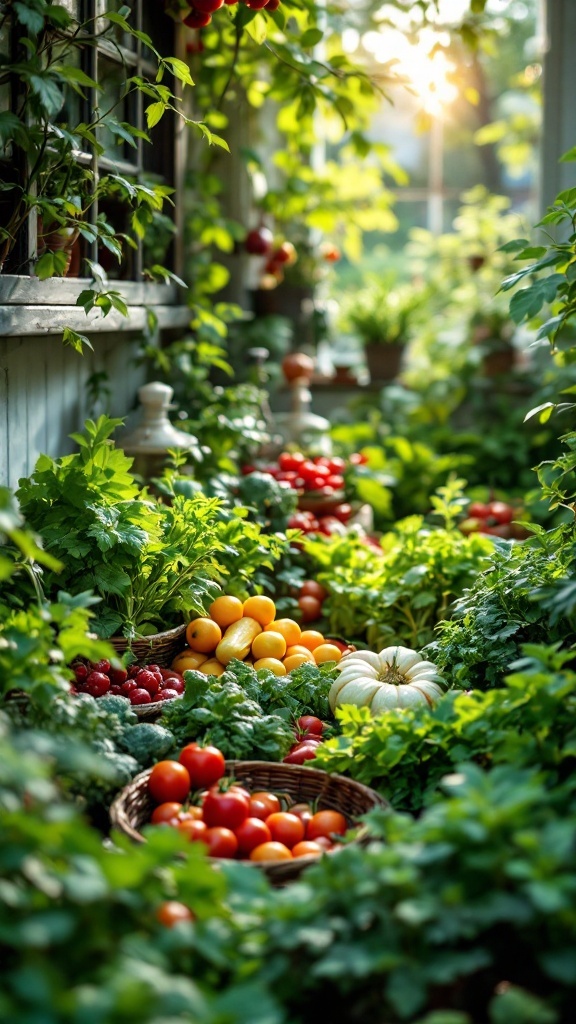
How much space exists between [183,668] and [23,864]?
5.30 feet

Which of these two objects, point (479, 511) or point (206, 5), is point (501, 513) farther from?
point (206, 5)

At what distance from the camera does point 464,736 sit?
2156 mm

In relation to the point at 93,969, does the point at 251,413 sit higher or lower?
higher

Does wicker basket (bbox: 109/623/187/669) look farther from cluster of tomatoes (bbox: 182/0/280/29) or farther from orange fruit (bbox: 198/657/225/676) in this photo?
cluster of tomatoes (bbox: 182/0/280/29)

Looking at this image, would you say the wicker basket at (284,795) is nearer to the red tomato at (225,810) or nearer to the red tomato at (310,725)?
the red tomato at (225,810)

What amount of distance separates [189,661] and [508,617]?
36.4 inches

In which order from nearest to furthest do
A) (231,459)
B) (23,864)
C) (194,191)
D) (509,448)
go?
1. (23,864)
2. (231,459)
3. (194,191)
4. (509,448)

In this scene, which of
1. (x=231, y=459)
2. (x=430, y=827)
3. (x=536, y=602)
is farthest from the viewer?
(x=231, y=459)

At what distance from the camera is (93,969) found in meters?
1.43

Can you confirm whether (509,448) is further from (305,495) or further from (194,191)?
(194,191)

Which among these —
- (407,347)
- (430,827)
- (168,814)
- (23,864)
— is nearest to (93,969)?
(23,864)

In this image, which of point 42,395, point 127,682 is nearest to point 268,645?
point 127,682

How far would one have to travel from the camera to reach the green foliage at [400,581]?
11.4 ft

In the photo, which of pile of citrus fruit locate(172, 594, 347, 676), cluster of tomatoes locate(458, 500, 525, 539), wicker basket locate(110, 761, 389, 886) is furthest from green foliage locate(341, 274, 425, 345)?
wicker basket locate(110, 761, 389, 886)
